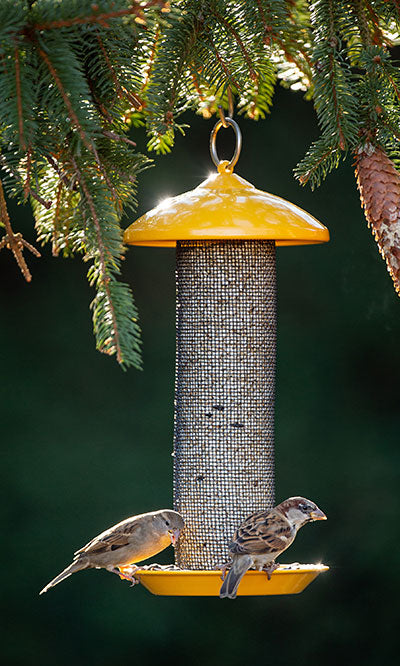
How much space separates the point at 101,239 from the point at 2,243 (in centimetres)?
27

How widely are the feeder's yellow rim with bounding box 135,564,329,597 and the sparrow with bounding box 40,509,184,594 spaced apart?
0.33ft

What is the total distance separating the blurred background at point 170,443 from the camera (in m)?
4.59

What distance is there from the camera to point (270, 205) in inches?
84.6

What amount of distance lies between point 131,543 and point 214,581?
0.25 m

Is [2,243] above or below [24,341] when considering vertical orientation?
above

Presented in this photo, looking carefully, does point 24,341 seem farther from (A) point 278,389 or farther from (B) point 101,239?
(B) point 101,239

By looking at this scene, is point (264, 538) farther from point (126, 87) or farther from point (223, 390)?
point (126, 87)

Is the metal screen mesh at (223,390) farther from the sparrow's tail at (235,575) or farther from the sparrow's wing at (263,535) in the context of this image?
the sparrow's tail at (235,575)

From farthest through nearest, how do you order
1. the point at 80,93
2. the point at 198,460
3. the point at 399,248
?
the point at 198,460, the point at 399,248, the point at 80,93

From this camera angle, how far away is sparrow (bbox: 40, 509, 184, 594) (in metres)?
2.21

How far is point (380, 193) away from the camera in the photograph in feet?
6.23

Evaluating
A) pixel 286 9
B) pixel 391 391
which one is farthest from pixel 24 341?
pixel 286 9

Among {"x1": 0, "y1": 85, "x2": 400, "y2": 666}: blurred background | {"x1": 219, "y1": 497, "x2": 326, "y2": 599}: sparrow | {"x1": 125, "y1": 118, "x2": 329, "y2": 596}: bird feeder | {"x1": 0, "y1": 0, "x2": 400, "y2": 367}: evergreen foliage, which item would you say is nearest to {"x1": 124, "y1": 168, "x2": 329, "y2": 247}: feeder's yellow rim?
{"x1": 125, "y1": 118, "x2": 329, "y2": 596}: bird feeder

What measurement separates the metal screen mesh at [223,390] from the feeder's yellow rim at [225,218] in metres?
0.19
